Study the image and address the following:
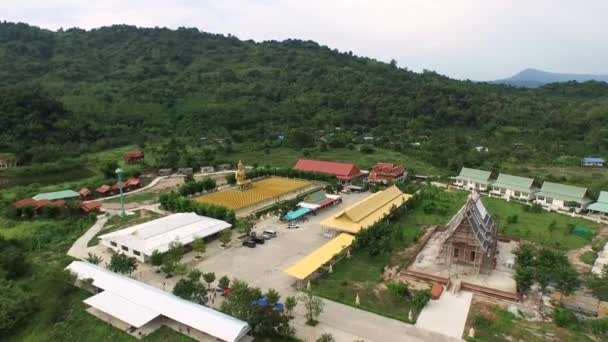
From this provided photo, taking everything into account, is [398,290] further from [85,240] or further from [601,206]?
[601,206]

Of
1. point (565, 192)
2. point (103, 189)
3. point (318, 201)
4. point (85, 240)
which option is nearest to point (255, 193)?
point (318, 201)

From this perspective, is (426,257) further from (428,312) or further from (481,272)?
(428,312)

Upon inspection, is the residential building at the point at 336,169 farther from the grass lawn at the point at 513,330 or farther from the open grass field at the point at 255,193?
the grass lawn at the point at 513,330

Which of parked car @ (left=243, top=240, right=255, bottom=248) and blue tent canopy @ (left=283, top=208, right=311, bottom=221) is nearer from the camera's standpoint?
parked car @ (left=243, top=240, right=255, bottom=248)

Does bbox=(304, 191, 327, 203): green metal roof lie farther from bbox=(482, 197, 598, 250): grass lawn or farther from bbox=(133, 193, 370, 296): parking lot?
bbox=(482, 197, 598, 250): grass lawn

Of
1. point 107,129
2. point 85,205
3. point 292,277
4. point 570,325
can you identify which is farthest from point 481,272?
point 107,129

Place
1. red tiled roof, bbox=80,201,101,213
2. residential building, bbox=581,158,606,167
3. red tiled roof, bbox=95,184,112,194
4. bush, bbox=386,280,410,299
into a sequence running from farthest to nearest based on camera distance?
residential building, bbox=581,158,606,167, red tiled roof, bbox=95,184,112,194, red tiled roof, bbox=80,201,101,213, bush, bbox=386,280,410,299

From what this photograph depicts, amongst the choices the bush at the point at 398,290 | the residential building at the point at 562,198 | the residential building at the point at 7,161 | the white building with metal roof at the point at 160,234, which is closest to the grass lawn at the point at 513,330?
the bush at the point at 398,290

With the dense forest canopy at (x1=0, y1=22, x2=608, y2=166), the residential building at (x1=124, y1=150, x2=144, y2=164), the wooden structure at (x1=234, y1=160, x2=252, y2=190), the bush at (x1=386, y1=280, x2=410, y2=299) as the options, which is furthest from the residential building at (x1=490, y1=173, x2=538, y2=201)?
the residential building at (x1=124, y1=150, x2=144, y2=164)
